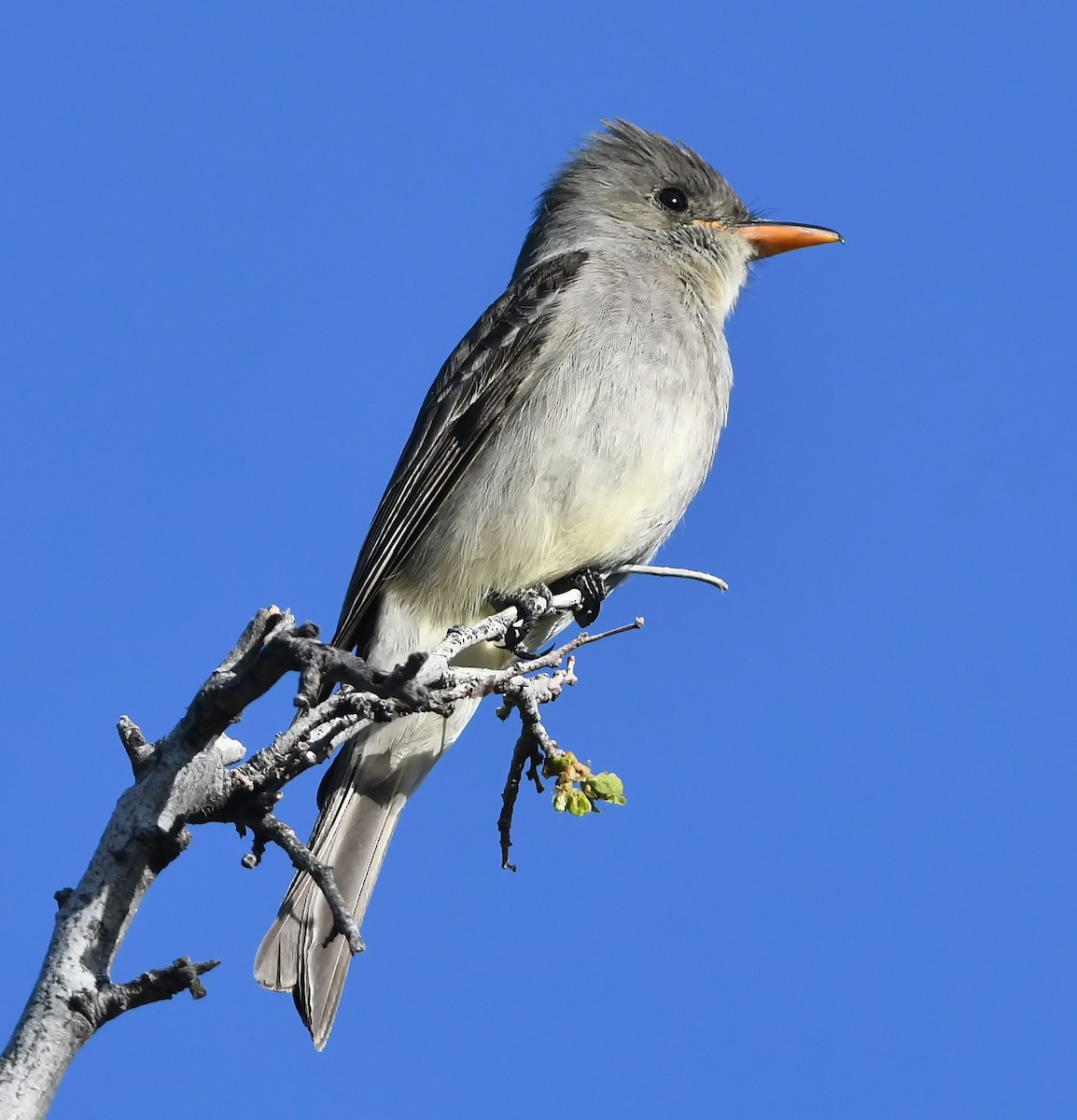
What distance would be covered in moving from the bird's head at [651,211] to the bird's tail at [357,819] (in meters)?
2.56

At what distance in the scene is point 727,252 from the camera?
23.0ft

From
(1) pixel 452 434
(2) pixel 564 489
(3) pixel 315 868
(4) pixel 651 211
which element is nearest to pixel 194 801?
(3) pixel 315 868

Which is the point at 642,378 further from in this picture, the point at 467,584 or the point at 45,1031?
the point at 45,1031

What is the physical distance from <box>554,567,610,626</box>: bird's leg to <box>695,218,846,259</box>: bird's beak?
2.24m

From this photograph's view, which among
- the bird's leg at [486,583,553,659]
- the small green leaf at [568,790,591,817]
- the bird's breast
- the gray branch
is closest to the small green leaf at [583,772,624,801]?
the small green leaf at [568,790,591,817]

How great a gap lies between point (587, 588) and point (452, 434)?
870 millimetres

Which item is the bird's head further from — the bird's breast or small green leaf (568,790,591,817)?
small green leaf (568,790,591,817)

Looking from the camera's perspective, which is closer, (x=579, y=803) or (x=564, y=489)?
(x=579, y=803)

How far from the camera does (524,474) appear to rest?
561 centimetres

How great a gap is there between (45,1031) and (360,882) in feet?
9.00

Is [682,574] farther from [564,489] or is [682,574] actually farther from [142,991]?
[142,991]

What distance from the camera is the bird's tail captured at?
4.74 meters

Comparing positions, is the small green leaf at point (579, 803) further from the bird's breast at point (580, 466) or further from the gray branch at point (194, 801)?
the bird's breast at point (580, 466)

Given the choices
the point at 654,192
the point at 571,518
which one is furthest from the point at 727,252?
the point at 571,518
